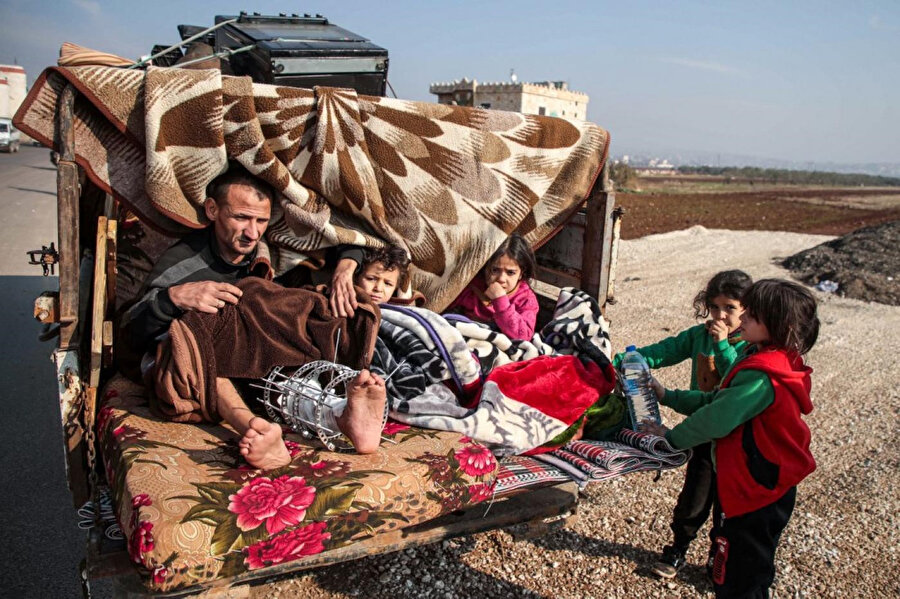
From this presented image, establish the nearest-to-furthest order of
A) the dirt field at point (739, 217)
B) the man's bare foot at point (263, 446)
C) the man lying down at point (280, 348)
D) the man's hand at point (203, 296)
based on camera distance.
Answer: the man's bare foot at point (263, 446) < the man lying down at point (280, 348) < the man's hand at point (203, 296) < the dirt field at point (739, 217)

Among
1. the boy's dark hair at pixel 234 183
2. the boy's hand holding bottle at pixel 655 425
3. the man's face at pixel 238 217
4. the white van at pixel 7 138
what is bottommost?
the boy's hand holding bottle at pixel 655 425

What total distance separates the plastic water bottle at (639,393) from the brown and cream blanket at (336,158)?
3.42ft

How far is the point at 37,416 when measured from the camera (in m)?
4.47

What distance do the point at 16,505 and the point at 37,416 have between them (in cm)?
123

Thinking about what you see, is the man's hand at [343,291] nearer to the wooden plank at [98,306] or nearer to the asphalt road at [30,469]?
the wooden plank at [98,306]

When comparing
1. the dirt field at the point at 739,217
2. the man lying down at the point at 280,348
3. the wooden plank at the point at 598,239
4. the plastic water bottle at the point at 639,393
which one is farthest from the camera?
the dirt field at the point at 739,217

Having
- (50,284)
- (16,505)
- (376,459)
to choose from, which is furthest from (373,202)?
(50,284)

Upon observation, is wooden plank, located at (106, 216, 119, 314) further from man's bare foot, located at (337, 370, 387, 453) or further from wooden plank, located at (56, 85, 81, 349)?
man's bare foot, located at (337, 370, 387, 453)

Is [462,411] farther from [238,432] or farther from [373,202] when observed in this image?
[373,202]

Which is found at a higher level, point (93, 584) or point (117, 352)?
point (117, 352)

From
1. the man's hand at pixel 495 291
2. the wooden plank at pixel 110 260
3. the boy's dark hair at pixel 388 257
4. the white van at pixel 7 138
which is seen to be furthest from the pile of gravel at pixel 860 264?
the white van at pixel 7 138

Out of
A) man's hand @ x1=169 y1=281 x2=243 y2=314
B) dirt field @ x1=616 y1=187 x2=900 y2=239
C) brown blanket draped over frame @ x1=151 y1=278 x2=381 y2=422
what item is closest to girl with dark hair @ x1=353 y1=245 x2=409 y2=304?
brown blanket draped over frame @ x1=151 y1=278 x2=381 y2=422

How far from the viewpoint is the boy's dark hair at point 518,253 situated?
3.56m

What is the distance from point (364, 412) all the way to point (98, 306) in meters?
1.18
